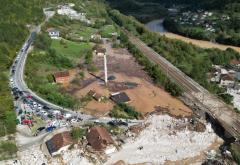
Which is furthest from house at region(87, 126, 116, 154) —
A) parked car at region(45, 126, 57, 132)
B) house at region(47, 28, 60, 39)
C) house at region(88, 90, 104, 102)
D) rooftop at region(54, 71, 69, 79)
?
house at region(47, 28, 60, 39)

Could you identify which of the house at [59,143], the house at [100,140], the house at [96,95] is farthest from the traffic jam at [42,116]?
the house at [96,95]

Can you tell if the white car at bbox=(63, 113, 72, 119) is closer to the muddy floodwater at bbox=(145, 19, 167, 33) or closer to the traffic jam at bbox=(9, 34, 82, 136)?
the traffic jam at bbox=(9, 34, 82, 136)

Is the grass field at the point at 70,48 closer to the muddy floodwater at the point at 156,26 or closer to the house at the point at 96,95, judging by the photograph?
the house at the point at 96,95

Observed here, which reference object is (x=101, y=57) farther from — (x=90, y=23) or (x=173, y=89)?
(x=90, y=23)

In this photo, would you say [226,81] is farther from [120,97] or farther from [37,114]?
[37,114]

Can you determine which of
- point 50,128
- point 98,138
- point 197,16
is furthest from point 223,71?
point 197,16

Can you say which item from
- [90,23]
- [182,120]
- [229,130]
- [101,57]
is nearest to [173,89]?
[182,120]

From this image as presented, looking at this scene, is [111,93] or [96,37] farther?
[96,37]
